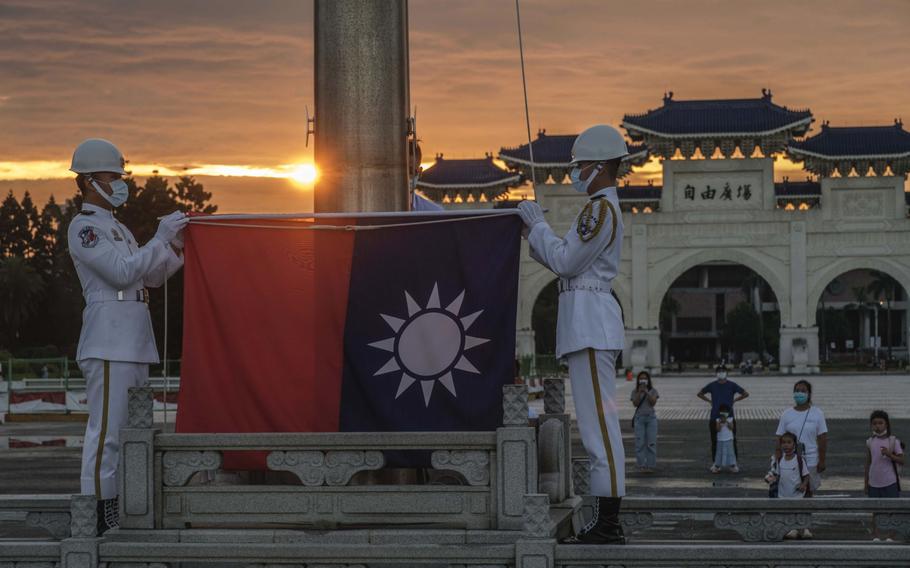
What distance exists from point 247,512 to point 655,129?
200 feet

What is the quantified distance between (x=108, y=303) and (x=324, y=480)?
1.56 meters

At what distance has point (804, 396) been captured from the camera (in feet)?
41.9

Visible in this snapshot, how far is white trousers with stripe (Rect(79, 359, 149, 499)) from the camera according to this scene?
22.4 ft

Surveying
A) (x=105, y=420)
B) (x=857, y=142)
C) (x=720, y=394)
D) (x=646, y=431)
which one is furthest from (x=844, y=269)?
(x=105, y=420)

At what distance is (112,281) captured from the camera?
7.01 m

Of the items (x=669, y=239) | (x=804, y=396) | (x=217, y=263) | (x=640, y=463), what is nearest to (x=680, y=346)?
(x=669, y=239)

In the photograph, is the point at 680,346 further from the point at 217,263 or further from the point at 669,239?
the point at 217,263

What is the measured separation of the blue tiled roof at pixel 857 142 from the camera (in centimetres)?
6600

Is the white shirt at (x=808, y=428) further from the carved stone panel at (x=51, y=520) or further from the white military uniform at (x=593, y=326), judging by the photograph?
the carved stone panel at (x=51, y=520)

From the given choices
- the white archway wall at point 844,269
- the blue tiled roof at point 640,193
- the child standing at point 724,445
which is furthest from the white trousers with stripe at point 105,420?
the white archway wall at point 844,269

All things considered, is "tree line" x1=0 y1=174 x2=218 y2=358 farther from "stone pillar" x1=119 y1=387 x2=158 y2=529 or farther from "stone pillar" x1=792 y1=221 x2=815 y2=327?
"stone pillar" x1=119 y1=387 x2=158 y2=529

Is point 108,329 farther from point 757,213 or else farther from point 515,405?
point 757,213

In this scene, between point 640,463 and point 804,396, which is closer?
point 804,396

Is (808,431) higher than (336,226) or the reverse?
the reverse
